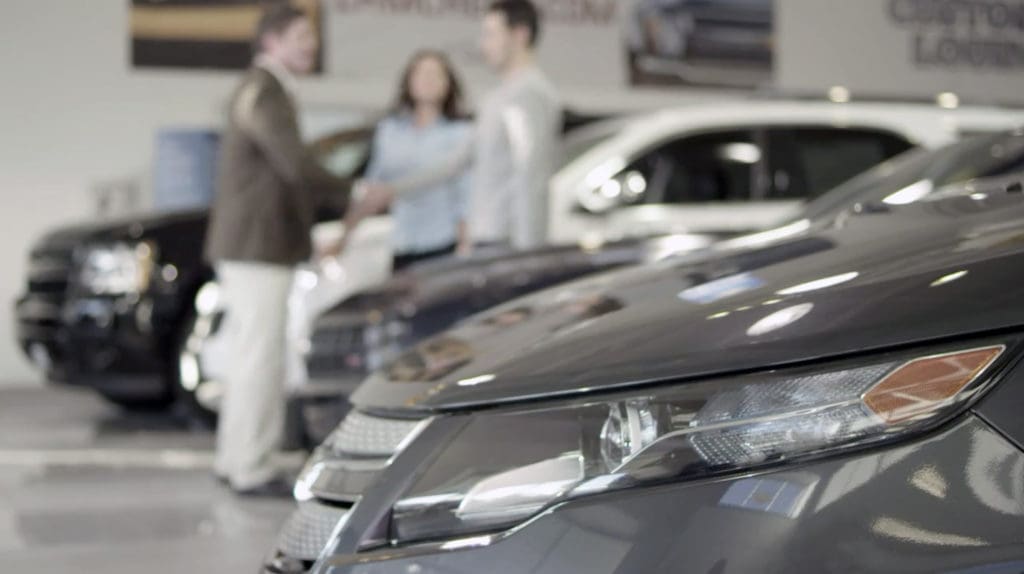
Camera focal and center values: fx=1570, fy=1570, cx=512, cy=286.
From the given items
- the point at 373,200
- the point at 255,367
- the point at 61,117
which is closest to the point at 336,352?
the point at 255,367

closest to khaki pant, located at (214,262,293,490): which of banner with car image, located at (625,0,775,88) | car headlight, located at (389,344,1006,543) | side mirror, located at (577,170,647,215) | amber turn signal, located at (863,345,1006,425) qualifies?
side mirror, located at (577,170,647,215)

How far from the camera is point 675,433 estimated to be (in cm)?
175

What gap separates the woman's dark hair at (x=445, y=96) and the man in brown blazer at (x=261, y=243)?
1126mm

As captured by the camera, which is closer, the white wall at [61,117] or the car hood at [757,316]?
the car hood at [757,316]

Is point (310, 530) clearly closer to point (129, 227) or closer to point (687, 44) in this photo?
point (129, 227)

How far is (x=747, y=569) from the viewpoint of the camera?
1635 millimetres

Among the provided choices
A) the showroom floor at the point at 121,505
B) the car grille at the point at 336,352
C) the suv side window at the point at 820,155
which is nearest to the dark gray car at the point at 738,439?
the showroom floor at the point at 121,505

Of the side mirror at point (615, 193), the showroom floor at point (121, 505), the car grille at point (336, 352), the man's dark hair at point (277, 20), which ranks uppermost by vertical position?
the man's dark hair at point (277, 20)

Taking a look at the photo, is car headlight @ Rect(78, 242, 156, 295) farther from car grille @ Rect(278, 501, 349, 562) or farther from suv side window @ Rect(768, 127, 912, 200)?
car grille @ Rect(278, 501, 349, 562)

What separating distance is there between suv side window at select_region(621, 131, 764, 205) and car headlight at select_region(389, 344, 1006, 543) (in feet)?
17.3

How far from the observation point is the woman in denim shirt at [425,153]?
6688 millimetres

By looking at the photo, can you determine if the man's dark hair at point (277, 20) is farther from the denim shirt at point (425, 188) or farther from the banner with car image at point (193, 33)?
the banner with car image at point (193, 33)

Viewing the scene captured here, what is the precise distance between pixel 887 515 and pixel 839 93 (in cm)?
652

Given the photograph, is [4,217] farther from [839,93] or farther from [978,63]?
[978,63]
